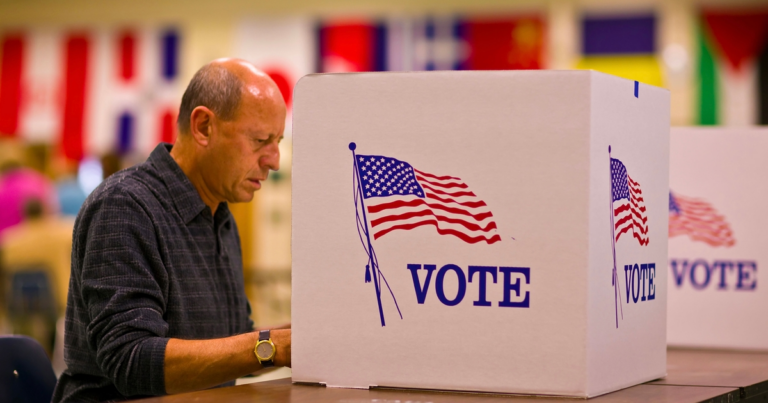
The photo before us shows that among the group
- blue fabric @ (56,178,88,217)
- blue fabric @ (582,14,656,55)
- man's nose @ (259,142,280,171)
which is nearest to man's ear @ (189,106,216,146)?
man's nose @ (259,142,280,171)

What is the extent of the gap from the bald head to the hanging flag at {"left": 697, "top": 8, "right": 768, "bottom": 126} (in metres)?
6.86

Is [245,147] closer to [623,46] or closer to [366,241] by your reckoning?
[366,241]

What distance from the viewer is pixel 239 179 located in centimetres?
177

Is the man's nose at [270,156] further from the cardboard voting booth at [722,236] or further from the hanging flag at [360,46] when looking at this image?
the hanging flag at [360,46]

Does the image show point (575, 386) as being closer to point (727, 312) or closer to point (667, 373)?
point (667, 373)

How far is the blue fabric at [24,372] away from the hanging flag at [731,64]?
23.5ft

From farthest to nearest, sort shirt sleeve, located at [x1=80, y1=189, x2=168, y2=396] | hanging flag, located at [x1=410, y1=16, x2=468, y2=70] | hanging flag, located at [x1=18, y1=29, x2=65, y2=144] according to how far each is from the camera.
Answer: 1. hanging flag, located at [x1=18, y1=29, x2=65, y2=144]
2. hanging flag, located at [x1=410, y1=16, x2=468, y2=70]
3. shirt sleeve, located at [x1=80, y1=189, x2=168, y2=396]

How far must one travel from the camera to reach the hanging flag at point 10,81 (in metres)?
9.59

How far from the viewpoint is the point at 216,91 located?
1.74 m

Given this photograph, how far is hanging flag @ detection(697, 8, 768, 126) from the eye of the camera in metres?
7.72

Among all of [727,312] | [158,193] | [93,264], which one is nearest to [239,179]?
[158,193]

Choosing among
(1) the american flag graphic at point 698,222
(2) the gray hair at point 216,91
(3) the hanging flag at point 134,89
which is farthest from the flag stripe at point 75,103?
(1) the american flag graphic at point 698,222

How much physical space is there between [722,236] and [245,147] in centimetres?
105

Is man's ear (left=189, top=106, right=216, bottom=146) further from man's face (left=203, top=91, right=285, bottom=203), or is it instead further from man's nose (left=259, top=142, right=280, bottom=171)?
man's nose (left=259, top=142, right=280, bottom=171)
